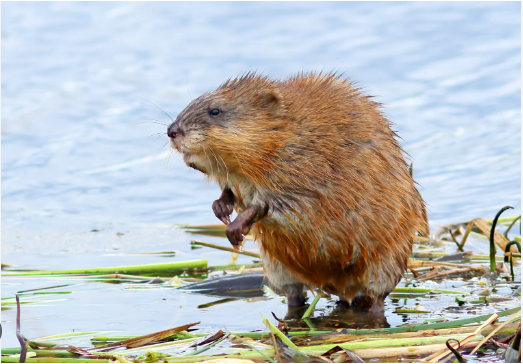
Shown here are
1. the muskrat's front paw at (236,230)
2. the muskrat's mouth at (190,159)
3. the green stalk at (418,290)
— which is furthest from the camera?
the green stalk at (418,290)

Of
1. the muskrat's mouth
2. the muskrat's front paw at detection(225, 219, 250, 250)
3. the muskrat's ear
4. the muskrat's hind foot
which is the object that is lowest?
the muskrat's hind foot

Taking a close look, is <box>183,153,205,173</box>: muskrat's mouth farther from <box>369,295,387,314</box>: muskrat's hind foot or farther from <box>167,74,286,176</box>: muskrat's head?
<box>369,295,387,314</box>: muskrat's hind foot

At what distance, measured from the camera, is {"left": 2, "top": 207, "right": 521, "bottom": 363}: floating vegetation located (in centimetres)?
343

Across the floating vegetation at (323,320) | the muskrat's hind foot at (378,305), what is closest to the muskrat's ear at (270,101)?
the floating vegetation at (323,320)

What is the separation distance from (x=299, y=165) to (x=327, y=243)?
433mm

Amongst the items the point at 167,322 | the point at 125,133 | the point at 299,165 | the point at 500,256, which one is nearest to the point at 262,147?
the point at 299,165

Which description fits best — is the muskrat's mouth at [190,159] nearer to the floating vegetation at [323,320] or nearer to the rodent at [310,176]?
the rodent at [310,176]

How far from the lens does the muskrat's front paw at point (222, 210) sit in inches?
178

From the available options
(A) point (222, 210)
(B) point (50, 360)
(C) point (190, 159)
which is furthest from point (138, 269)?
(B) point (50, 360)

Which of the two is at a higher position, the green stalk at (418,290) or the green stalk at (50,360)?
the green stalk at (418,290)

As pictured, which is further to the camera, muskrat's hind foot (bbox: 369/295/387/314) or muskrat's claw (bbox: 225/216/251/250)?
muskrat's hind foot (bbox: 369/295/387/314)

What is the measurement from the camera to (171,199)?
8234 mm

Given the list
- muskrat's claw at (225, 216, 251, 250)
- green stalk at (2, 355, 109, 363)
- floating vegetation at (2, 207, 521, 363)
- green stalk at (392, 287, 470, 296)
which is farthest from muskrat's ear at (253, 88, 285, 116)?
green stalk at (2, 355, 109, 363)

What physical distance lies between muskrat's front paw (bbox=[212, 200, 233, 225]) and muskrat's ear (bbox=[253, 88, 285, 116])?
1.81 ft
